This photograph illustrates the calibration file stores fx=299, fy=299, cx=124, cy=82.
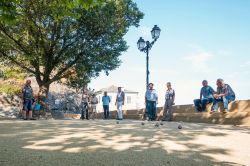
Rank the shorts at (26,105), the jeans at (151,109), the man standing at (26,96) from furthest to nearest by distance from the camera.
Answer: the jeans at (151,109) < the shorts at (26,105) < the man standing at (26,96)

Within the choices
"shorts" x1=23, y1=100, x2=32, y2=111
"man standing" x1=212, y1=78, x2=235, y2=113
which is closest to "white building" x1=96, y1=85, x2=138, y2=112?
→ "shorts" x1=23, y1=100, x2=32, y2=111

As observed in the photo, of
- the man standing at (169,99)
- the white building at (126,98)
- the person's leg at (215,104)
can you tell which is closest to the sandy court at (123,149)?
the person's leg at (215,104)

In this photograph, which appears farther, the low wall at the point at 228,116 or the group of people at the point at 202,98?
the group of people at the point at 202,98

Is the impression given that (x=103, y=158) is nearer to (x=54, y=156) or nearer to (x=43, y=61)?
(x=54, y=156)

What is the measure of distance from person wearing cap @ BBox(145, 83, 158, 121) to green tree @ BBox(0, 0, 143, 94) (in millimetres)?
7353

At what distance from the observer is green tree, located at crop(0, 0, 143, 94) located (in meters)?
19.9

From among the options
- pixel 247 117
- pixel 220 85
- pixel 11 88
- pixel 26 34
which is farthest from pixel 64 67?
pixel 247 117

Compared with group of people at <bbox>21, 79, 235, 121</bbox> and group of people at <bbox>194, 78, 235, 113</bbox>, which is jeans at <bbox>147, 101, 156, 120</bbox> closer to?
group of people at <bbox>21, 79, 235, 121</bbox>

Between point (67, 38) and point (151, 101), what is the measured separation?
9.04 meters

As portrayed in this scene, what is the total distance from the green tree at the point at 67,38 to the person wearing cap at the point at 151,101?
7.35 m

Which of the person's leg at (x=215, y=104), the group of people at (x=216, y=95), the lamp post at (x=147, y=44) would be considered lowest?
the person's leg at (x=215, y=104)

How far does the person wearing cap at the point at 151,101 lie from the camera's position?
49.4 ft

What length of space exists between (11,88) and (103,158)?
23.5m

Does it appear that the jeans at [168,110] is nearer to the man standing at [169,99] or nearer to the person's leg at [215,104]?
the man standing at [169,99]
